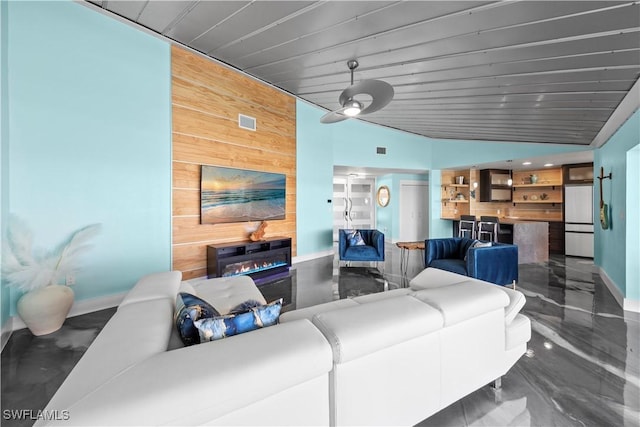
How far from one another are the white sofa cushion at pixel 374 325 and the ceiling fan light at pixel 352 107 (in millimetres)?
2284

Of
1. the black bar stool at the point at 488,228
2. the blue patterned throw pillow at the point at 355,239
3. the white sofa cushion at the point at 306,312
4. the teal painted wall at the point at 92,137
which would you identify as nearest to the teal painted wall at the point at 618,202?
the black bar stool at the point at 488,228

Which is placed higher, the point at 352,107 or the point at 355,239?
the point at 352,107

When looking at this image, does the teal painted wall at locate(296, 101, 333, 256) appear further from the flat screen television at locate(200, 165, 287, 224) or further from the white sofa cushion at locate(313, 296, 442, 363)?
the white sofa cushion at locate(313, 296, 442, 363)

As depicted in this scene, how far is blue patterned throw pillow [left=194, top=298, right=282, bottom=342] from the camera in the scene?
3.89 ft

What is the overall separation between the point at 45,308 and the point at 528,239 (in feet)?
25.2

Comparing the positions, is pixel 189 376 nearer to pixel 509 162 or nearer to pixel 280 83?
pixel 280 83

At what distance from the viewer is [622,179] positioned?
11.6 feet

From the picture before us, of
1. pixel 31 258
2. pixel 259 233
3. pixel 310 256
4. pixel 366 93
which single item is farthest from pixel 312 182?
pixel 31 258

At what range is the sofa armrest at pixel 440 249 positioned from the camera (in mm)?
4184

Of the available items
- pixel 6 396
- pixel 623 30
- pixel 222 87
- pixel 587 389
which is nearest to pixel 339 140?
pixel 222 87

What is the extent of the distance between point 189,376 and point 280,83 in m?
4.83

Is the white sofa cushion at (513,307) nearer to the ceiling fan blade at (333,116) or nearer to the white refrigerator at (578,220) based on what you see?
the ceiling fan blade at (333,116)

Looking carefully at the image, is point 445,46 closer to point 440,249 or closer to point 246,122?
point 440,249

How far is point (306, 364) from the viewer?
3.45ft
